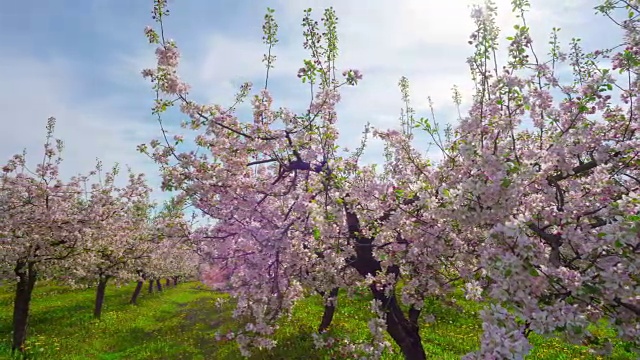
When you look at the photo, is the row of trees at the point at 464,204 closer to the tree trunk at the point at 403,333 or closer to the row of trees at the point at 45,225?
the tree trunk at the point at 403,333

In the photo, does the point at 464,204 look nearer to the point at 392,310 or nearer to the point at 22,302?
the point at 392,310

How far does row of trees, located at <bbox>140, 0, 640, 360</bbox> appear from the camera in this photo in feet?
13.2

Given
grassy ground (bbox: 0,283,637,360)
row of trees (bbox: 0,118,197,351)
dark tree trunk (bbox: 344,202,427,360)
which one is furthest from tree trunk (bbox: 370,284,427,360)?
row of trees (bbox: 0,118,197,351)

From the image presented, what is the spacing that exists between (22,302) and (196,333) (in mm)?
7640

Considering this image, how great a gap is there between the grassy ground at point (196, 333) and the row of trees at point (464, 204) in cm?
216

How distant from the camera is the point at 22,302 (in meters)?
16.0

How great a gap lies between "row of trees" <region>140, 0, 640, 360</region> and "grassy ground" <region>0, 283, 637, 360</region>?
2158 millimetres

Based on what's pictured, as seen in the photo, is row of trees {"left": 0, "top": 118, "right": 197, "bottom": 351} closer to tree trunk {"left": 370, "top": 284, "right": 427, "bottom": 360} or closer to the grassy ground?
the grassy ground

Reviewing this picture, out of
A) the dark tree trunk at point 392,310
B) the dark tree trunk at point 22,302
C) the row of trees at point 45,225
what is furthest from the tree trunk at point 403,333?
the dark tree trunk at point 22,302

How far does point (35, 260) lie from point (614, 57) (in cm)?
2026

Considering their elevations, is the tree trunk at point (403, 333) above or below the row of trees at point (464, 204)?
below

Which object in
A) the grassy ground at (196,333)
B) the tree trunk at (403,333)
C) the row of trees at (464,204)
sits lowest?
the grassy ground at (196,333)

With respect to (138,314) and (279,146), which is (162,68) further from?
(138,314)

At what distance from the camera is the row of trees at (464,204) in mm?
4016
